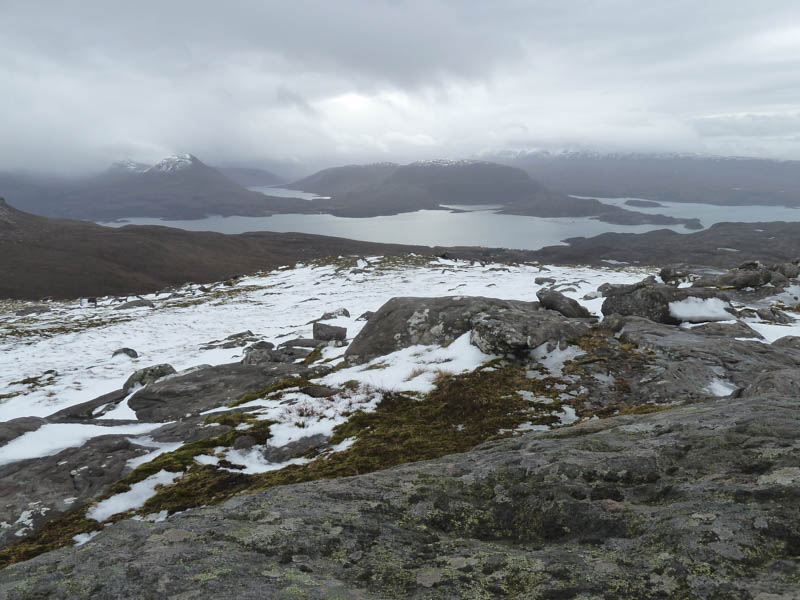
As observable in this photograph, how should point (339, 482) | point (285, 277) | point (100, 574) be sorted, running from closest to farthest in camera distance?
1. point (100, 574)
2. point (339, 482)
3. point (285, 277)

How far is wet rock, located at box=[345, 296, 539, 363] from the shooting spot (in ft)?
46.1

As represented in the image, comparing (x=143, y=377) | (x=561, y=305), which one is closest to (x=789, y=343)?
(x=561, y=305)

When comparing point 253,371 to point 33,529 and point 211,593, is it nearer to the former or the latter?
point 33,529

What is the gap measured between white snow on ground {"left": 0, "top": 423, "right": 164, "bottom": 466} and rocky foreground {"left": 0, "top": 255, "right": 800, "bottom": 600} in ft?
0.33

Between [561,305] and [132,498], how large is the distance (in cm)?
1549

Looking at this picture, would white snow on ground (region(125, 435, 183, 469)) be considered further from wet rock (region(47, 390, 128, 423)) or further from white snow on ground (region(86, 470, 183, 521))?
wet rock (region(47, 390, 128, 423))

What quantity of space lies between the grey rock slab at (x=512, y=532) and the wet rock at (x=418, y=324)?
333 inches

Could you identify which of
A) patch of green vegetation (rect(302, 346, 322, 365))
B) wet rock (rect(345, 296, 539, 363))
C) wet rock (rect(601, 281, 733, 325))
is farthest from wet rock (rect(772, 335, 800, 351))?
patch of green vegetation (rect(302, 346, 322, 365))

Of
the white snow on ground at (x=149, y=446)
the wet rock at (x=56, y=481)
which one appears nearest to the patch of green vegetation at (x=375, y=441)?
the wet rock at (x=56, y=481)

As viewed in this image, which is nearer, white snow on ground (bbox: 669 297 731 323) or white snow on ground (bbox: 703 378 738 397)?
white snow on ground (bbox: 703 378 738 397)

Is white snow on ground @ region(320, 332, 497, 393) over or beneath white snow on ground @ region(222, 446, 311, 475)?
over

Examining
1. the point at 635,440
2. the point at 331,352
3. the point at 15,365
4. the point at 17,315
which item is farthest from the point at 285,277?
the point at 635,440

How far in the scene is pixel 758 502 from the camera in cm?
356

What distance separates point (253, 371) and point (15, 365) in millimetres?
20163
